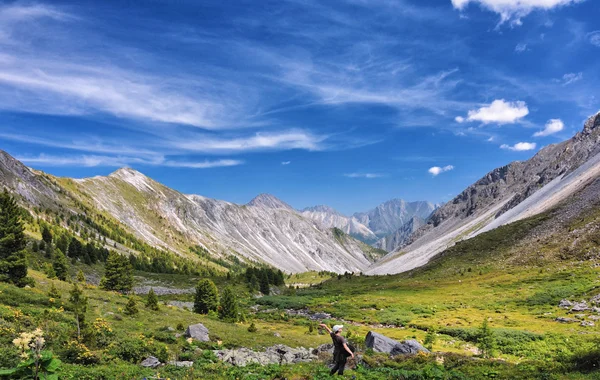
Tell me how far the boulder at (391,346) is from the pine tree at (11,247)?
40.5m

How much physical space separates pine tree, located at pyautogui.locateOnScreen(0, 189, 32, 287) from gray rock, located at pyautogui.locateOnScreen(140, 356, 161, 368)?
28.5 m

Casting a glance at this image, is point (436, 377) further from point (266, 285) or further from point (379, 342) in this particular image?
point (266, 285)

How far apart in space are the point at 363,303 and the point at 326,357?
56.9 metres

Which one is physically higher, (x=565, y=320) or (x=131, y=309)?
(x=131, y=309)

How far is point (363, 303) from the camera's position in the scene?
3273 inches

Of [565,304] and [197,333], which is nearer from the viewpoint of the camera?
[197,333]

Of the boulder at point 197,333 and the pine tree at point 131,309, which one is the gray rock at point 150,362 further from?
the pine tree at point 131,309

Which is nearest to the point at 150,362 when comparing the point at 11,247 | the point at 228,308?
the point at 228,308

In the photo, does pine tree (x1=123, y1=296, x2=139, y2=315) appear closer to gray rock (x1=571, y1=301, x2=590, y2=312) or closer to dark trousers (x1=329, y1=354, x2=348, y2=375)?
dark trousers (x1=329, y1=354, x2=348, y2=375)

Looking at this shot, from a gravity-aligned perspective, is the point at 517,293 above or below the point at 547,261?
below

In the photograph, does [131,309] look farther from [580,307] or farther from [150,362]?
[580,307]

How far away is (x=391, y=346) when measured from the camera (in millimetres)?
32250

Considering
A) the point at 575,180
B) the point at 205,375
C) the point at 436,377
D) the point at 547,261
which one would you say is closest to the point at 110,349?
the point at 205,375

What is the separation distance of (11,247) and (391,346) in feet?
152
